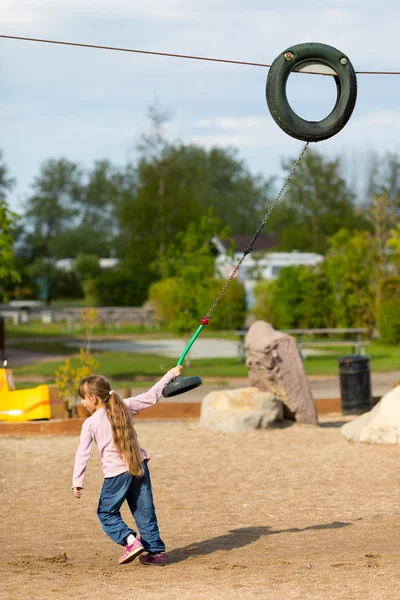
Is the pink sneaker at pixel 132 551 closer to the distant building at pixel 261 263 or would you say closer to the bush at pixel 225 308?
the bush at pixel 225 308

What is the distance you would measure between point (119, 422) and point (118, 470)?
12.9 inches

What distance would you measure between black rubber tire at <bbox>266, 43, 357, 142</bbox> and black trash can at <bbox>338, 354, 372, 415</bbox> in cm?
727

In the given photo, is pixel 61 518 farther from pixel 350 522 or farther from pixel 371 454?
pixel 371 454

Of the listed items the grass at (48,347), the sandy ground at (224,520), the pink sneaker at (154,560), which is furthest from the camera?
the grass at (48,347)

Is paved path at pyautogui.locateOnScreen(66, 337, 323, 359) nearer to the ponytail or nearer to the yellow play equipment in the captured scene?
the yellow play equipment

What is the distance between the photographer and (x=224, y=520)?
8734 mm

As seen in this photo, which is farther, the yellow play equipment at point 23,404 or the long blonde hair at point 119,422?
the yellow play equipment at point 23,404

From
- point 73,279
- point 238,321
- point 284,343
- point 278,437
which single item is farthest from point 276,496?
point 73,279

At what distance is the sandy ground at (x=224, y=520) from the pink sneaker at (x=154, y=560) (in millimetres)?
75

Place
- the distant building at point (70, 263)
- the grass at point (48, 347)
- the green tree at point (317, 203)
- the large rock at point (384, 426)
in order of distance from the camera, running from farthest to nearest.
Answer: the distant building at point (70, 263)
the green tree at point (317, 203)
the grass at point (48, 347)
the large rock at point (384, 426)

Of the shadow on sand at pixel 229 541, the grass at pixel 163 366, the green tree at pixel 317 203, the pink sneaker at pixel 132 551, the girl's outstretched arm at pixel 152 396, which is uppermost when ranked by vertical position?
the green tree at pixel 317 203

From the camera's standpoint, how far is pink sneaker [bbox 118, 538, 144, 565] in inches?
269

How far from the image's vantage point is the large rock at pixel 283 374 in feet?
44.5

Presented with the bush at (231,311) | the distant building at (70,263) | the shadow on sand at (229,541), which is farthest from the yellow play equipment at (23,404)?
the distant building at (70,263)
